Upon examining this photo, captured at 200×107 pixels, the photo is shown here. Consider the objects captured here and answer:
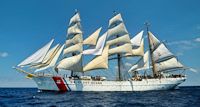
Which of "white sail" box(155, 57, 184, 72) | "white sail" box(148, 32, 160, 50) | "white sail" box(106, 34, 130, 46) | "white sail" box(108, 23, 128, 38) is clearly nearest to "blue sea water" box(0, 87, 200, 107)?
"white sail" box(155, 57, 184, 72)

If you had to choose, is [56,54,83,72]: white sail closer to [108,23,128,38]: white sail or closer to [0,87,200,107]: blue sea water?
[108,23,128,38]: white sail

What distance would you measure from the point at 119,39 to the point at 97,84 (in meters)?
12.7

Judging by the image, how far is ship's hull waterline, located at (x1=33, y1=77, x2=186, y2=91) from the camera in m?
66.2

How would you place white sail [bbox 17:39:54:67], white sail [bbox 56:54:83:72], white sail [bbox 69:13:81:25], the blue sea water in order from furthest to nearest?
1. white sail [bbox 69:13:81:25]
2. white sail [bbox 56:54:83:72]
3. white sail [bbox 17:39:54:67]
4. the blue sea water

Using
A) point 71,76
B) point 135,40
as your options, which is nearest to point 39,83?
point 71,76

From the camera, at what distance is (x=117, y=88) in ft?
223

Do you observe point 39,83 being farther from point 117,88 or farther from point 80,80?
point 117,88

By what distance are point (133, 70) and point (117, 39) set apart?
26.8 ft

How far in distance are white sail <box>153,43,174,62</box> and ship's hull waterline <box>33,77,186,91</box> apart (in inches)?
212

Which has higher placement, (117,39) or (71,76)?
(117,39)

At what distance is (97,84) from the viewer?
6656 centimetres

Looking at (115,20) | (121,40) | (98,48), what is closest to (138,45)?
(121,40)

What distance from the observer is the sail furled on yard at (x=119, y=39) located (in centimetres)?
7256

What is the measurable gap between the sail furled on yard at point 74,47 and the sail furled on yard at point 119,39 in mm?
7139
